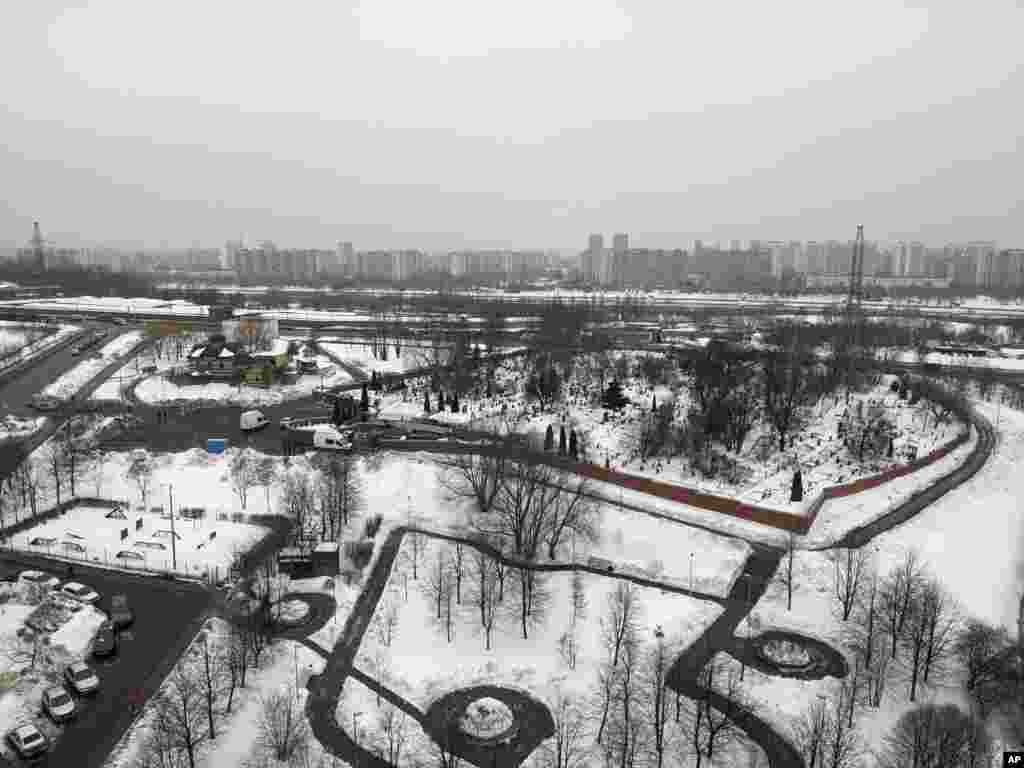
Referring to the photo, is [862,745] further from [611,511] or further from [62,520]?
[62,520]

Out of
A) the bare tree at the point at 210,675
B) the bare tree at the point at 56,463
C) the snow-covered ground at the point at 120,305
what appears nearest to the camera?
the bare tree at the point at 210,675

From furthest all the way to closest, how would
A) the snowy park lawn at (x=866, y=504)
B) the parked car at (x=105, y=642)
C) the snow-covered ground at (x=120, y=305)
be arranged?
the snow-covered ground at (x=120, y=305), the snowy park lawn at (x=866, y=504), the parked car at (x=105, y=642)

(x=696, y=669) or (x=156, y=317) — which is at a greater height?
(x=156, y=317)

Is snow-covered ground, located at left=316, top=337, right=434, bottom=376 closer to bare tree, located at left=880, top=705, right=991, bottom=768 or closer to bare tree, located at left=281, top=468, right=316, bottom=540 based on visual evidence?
bare tree, located at left=281, top=468, right=316, bottom=540

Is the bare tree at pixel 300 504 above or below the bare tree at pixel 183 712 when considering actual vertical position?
above

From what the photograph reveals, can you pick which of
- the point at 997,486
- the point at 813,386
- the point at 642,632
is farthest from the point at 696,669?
the point at 813,386

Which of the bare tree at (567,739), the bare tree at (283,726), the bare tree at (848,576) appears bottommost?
the bare tree at (567,739)

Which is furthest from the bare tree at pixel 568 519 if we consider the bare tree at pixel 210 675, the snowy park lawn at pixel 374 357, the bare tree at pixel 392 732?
the snowy park lawn at pixel 374 357

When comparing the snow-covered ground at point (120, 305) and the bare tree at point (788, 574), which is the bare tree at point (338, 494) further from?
the snow-covered ground at point (120, 305)
